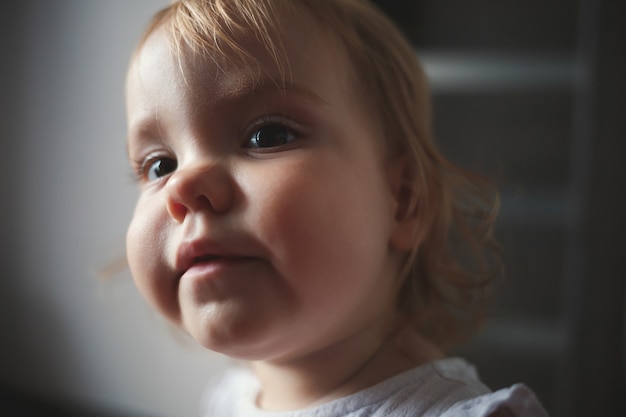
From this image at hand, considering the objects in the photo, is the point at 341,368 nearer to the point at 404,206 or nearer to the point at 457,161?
the point at 404,206

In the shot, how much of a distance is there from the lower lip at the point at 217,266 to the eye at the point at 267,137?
12cm

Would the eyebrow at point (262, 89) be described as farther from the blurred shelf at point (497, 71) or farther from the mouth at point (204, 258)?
the blurred shelf at point (497, 71)

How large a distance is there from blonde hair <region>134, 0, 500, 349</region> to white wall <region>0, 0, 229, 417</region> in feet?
1.78

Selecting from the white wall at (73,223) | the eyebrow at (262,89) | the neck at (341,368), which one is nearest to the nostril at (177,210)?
the eyebrow at (262,89)

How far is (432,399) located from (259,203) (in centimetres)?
26

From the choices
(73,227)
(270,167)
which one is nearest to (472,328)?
(270,167)

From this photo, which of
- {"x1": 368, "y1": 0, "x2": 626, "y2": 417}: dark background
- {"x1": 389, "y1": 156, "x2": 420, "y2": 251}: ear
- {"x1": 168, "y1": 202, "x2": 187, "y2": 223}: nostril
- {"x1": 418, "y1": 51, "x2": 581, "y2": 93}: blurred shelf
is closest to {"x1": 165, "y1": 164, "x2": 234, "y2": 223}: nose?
{"x1": 168, "y1": 202, "x2": 187, "y2": 223}: nostril

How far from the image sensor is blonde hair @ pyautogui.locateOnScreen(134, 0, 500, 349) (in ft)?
1.89

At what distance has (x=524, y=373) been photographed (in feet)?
3.25

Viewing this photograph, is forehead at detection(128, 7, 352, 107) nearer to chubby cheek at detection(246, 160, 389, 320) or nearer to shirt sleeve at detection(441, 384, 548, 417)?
chubby cheek at detection(246, 160, 389, 320)

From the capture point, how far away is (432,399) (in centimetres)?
58

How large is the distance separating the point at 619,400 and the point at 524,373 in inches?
7.0

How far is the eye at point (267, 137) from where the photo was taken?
0.57 m

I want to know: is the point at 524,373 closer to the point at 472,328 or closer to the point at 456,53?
the point at 472,328
